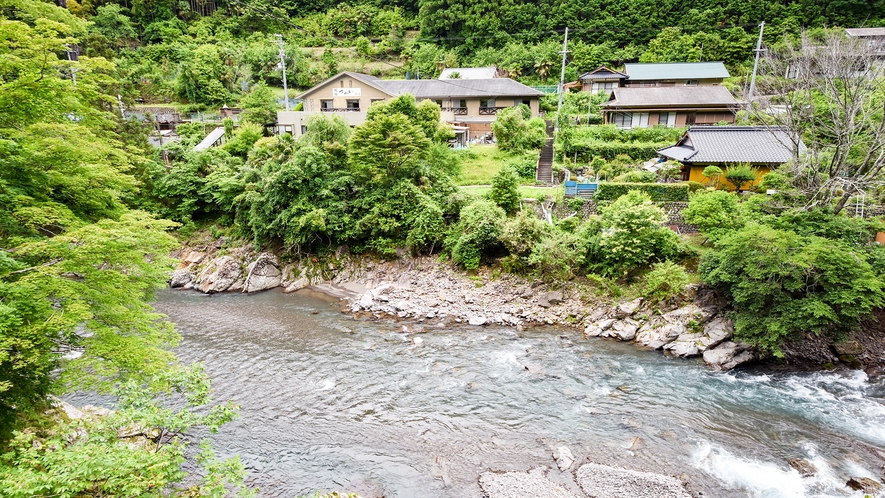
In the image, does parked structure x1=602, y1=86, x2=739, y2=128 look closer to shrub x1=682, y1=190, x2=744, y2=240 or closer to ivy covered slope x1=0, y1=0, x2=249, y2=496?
shrub x1=682, y1=190, x2=744, y2=240

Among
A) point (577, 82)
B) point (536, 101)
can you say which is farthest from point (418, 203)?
point (577, 82)

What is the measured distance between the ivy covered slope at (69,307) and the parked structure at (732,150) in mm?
27153

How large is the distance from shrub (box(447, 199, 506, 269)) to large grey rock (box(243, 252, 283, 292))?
422 inches

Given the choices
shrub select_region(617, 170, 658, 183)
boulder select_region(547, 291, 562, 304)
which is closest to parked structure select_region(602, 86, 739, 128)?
shrub select_region(617, 170, 658, 183)

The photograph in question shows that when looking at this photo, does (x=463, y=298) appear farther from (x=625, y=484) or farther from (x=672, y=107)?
(x=672, y=107)

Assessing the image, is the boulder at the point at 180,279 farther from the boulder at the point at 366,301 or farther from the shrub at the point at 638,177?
the shrub at the point at 638,177

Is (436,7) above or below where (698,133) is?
above

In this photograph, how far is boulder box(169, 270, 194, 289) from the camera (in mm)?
27203

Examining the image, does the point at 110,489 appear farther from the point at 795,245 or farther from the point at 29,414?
the point at 795,245

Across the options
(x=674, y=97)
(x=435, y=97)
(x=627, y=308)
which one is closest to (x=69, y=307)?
(x=627, y=308)

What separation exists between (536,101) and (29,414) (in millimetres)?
40634

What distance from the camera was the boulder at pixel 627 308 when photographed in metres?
20.4

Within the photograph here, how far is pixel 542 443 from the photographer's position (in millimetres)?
13617

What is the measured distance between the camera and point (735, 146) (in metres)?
26.7
